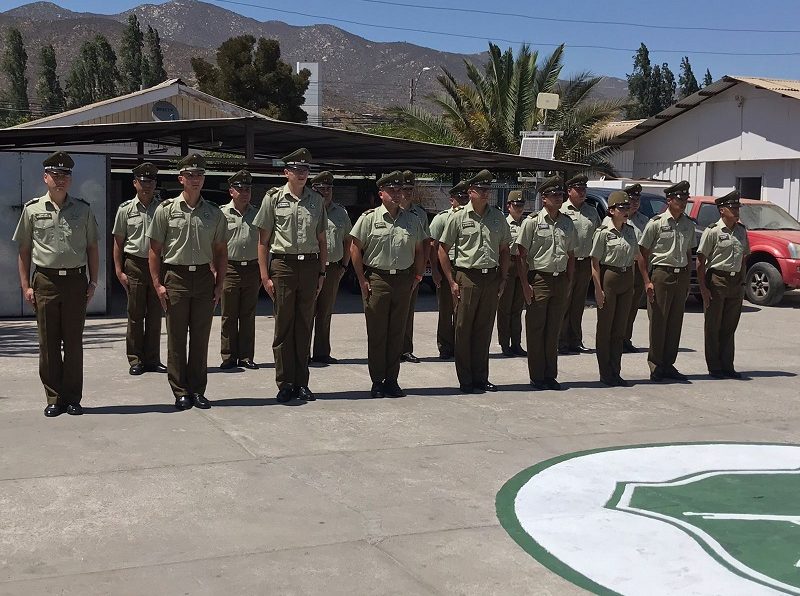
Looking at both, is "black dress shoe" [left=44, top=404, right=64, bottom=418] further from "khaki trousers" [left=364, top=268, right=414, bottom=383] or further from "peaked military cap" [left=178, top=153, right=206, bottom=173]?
"khaki trousers" [left=364, top=268, right=414, bottom=383]

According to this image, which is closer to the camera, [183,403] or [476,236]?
[183,403]

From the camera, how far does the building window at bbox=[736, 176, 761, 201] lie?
2345 centimetres

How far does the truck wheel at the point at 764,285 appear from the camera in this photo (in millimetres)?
16719

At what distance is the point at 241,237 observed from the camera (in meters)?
10.1

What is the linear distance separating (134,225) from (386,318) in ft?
8.71

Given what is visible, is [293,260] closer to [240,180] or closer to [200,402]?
[200,402]

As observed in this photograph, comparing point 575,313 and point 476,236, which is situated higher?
point 476,236

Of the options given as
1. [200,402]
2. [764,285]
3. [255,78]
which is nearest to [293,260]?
[200,402]

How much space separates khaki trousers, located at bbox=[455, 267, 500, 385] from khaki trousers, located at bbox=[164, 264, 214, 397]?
86.3 inches

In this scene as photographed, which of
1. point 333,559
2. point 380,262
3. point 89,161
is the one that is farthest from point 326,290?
point 333,559

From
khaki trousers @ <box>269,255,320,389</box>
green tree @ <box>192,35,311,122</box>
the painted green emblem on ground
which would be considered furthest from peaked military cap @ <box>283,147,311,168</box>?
green tree @ <box>192,35,311,122</box>

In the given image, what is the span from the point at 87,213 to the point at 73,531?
310 centimetres

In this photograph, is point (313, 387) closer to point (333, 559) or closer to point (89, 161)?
point (333, 559)

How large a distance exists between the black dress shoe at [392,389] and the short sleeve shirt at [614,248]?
2271 mm
